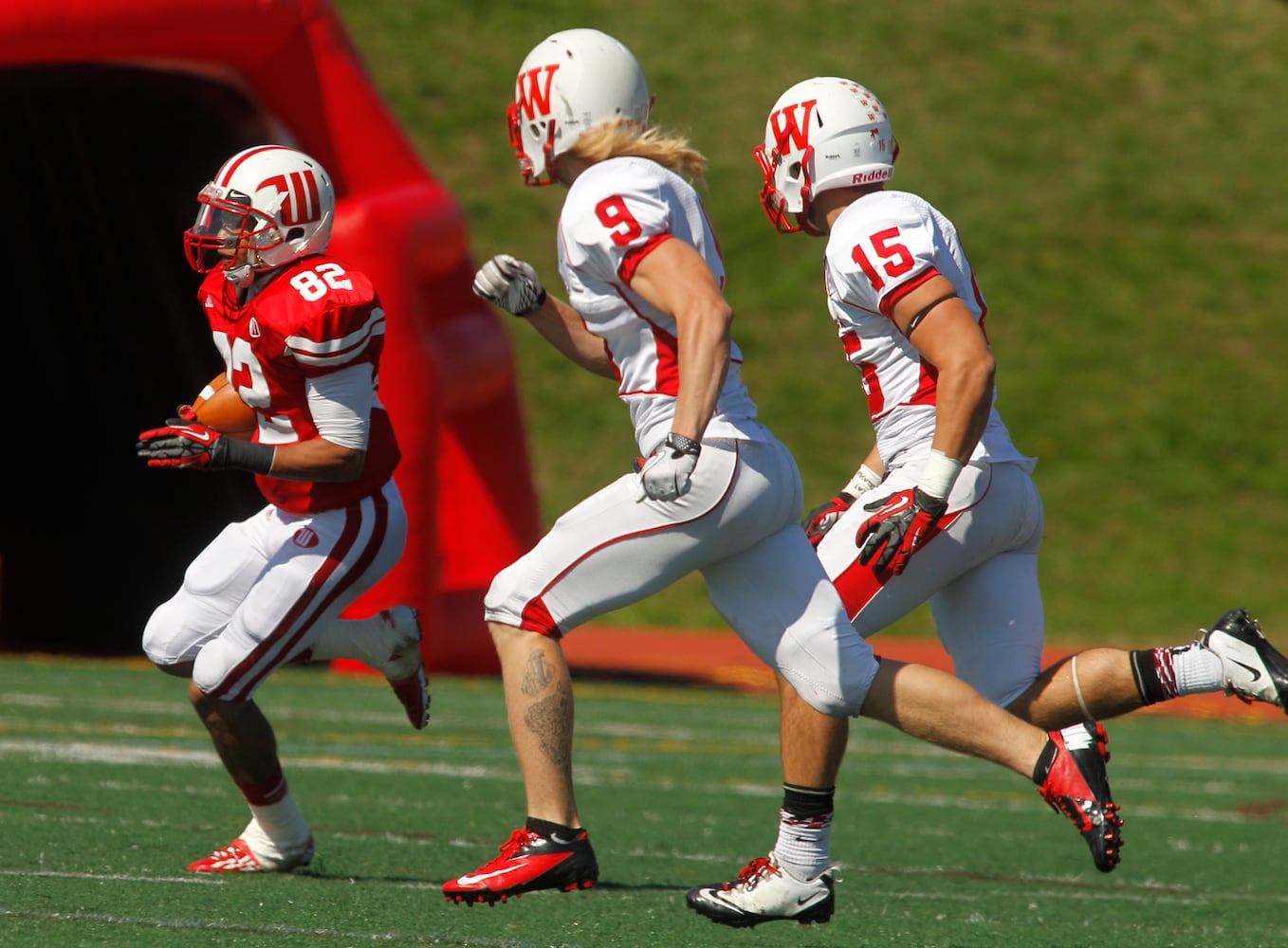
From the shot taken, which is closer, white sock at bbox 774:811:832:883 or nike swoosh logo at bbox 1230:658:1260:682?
white sock at bbox 774:811:832:883

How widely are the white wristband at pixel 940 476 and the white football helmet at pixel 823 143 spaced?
2.31ft

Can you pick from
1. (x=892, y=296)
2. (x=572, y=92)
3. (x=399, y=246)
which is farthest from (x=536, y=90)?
(x=399, y=246)

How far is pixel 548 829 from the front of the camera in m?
3.50

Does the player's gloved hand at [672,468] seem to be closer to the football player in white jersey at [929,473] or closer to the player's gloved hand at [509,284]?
the football player in white jersey at [929,473]

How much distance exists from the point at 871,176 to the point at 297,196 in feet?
4.16

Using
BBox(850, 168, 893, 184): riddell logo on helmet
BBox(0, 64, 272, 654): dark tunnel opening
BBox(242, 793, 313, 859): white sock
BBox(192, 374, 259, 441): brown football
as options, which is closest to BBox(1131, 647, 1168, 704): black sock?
BBox(850, 168, 893, 184): riddell logo on helmet

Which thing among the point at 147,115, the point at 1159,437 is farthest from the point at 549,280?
the point at 147,115

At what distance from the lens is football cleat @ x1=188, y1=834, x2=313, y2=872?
13.9 feet

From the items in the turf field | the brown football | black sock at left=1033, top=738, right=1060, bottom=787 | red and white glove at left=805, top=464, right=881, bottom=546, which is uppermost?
the brown football

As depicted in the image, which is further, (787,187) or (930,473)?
(787,187)

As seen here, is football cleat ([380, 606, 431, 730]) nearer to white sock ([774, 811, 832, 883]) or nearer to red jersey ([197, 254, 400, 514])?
red jersey ([197, 254, 400, 514])

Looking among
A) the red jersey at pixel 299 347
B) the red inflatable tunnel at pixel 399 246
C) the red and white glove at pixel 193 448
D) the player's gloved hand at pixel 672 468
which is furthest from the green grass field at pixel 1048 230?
the player's gloved hand at pixel 672 468

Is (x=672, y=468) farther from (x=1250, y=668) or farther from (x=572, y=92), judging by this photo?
(x=1250, y=668)

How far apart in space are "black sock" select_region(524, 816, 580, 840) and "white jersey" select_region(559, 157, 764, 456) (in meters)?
0.73
